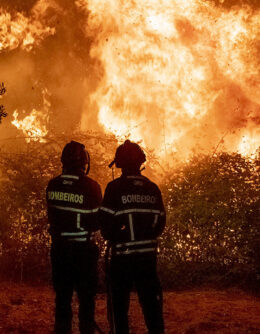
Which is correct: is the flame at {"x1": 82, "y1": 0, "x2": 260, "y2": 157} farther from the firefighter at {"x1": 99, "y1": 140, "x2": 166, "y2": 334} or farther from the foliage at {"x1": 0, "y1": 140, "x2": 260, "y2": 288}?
the firefighter at {"x1": 99, "y1": 140, "x2": 166, "y2": 334}

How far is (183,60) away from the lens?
47.0ft

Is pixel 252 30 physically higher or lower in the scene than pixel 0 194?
higher

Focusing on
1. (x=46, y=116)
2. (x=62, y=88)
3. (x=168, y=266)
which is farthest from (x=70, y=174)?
(x=62, y=88)

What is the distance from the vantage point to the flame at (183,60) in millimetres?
14320

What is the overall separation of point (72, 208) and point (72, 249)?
0.47m

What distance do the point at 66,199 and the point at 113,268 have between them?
40.4 inches

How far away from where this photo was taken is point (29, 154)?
9.39m

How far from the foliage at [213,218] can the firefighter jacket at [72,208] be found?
4291 mm

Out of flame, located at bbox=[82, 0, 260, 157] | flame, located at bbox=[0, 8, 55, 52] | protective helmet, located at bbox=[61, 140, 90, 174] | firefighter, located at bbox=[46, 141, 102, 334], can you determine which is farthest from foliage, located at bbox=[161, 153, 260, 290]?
flame, located at bbox=[0, 8, 55, 52]

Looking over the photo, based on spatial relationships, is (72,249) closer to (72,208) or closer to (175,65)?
(72,208)

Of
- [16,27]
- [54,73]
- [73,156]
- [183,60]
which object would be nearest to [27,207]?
[73,156]

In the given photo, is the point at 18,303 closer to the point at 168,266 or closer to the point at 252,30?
the point at 168,266

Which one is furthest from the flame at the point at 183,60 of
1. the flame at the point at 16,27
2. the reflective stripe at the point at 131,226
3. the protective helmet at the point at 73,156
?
the reflective stripe at the point at 131,226

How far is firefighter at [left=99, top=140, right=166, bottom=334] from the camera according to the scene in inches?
146
